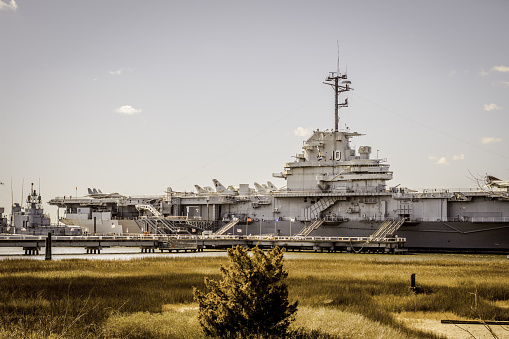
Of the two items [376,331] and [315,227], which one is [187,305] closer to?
[376,331]

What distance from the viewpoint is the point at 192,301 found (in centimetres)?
1936

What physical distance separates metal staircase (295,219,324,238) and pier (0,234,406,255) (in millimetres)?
1173

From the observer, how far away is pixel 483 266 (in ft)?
111

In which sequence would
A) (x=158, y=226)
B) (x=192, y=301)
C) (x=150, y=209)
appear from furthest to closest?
(x=150, y=209)
(x=158, y=226)
(x=192, y=301)

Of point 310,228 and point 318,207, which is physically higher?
point 318,207

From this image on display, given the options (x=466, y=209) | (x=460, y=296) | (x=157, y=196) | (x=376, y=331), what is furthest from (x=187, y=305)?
(x=157, y=196)

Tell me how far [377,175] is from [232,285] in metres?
42.4

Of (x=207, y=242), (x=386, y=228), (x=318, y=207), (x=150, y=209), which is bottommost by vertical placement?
(x=207, y=242)

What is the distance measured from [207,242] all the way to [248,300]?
1769 inches

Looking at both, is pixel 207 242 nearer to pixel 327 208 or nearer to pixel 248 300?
pixel 327 208

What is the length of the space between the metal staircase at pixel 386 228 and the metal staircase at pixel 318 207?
18.5 feet

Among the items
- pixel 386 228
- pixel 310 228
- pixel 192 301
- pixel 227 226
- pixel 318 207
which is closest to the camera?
pixel 192 301

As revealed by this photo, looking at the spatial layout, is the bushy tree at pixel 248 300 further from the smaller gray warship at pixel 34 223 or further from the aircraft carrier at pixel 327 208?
the smaller gray warship at pixel 34 223

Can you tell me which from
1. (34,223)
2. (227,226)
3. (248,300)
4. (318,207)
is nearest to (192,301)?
(248,300)
